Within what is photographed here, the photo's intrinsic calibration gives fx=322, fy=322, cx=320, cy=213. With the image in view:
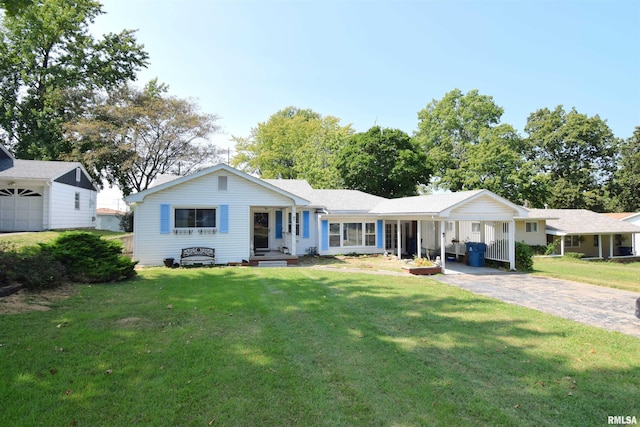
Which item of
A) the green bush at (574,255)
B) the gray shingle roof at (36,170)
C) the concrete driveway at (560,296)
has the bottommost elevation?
the green bush at (574,255)

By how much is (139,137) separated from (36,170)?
10183 mm

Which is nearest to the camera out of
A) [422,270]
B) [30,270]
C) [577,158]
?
[30,270]

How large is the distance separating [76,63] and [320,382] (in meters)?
36.6

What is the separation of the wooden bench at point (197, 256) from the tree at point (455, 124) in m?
28.3

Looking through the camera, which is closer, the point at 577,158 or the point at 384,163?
the point at 384,163

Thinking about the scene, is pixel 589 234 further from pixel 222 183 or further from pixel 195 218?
pixel 195 218

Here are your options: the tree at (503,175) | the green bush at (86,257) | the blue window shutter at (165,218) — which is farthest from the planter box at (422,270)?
the tree at (503,175)

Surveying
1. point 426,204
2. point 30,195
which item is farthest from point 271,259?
point 30,195

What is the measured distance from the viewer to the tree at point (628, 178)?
A: 38188 millimetres

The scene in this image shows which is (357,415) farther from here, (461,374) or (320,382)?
(461,374)

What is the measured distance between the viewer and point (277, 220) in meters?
17.7

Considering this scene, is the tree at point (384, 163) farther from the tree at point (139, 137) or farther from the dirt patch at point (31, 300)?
the dirt patch at point (31, 300)

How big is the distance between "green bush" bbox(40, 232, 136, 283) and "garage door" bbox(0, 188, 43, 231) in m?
12.0

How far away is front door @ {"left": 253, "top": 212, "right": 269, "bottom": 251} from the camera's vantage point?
1783cm
